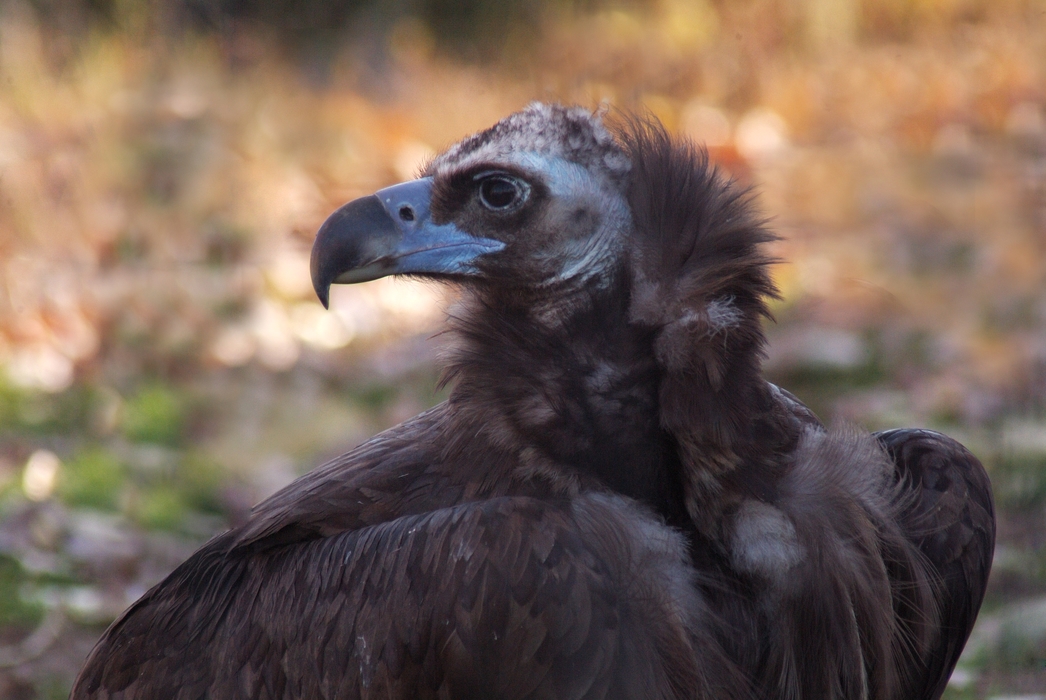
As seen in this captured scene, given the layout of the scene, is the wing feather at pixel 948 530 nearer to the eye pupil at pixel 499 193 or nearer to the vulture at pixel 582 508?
the vulture at pixel 582 508

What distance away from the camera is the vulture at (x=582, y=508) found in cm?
257

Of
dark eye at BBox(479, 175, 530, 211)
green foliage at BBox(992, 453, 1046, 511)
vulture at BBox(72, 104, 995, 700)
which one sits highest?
dark eye at BBox(479, 175, 530, 211)

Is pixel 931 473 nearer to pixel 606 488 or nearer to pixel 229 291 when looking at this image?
pixel 606 488

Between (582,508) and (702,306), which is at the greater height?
(702,306)

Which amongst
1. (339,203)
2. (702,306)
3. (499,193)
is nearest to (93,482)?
(339,203)

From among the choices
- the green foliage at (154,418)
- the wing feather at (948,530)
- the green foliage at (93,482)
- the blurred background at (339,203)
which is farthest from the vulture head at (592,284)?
the green foliage at (154,418)

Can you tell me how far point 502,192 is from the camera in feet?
9.94

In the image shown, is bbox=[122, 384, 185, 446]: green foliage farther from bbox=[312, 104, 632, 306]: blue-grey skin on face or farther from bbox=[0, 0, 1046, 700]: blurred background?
bbox=[312, 104, 632, 306]: blue-grey skin on face

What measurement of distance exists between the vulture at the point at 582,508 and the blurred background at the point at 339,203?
1.83 metres

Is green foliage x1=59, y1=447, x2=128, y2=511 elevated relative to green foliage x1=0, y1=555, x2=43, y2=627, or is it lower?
elevated

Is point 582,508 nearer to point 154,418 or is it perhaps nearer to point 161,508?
A: point 161,508

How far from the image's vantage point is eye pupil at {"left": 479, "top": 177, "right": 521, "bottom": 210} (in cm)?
303

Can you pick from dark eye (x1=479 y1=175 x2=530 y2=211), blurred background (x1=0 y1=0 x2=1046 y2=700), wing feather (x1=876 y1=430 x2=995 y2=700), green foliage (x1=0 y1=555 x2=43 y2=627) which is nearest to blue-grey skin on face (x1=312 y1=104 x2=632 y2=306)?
dark eye (x1=479 y1=175 x2=530 y2=211)

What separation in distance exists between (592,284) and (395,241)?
1.60 feet
